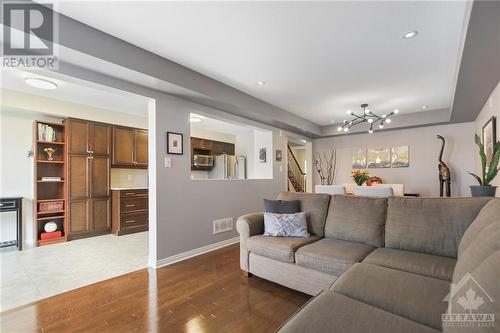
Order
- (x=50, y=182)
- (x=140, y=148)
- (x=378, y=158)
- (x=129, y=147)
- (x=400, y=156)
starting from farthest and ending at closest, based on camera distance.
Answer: (x=378, y=158)
(x=400, y=156)
(x=140, y=148)
(x=129, y=147)
(x=50, y=182)

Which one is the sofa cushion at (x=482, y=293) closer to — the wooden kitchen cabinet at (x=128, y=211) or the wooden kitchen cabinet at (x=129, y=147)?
the wooden kitchen cabinet at (x=128, y=211)

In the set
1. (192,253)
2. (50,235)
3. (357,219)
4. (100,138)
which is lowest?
(192,253)

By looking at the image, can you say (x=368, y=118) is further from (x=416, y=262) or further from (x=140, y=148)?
(x=140, y=148)

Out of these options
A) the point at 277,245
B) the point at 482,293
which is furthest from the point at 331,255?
the point at 482,293

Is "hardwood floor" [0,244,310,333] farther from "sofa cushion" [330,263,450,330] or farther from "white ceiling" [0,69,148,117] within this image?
"white ceiling" [0,69,148,117]

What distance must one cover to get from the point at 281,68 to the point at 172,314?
2888 millimetres

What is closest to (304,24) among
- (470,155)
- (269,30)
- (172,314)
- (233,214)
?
(269,30)

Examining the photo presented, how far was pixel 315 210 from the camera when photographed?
2703mm

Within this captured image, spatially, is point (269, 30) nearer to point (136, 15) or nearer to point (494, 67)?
point (136, 15)

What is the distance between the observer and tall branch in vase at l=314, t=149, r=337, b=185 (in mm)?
6535

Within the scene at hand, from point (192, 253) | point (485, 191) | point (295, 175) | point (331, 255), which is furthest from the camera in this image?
point (295, 175)

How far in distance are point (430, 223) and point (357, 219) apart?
0.59 metres

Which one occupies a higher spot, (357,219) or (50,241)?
(357,219)

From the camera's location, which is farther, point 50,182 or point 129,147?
point 129,147
